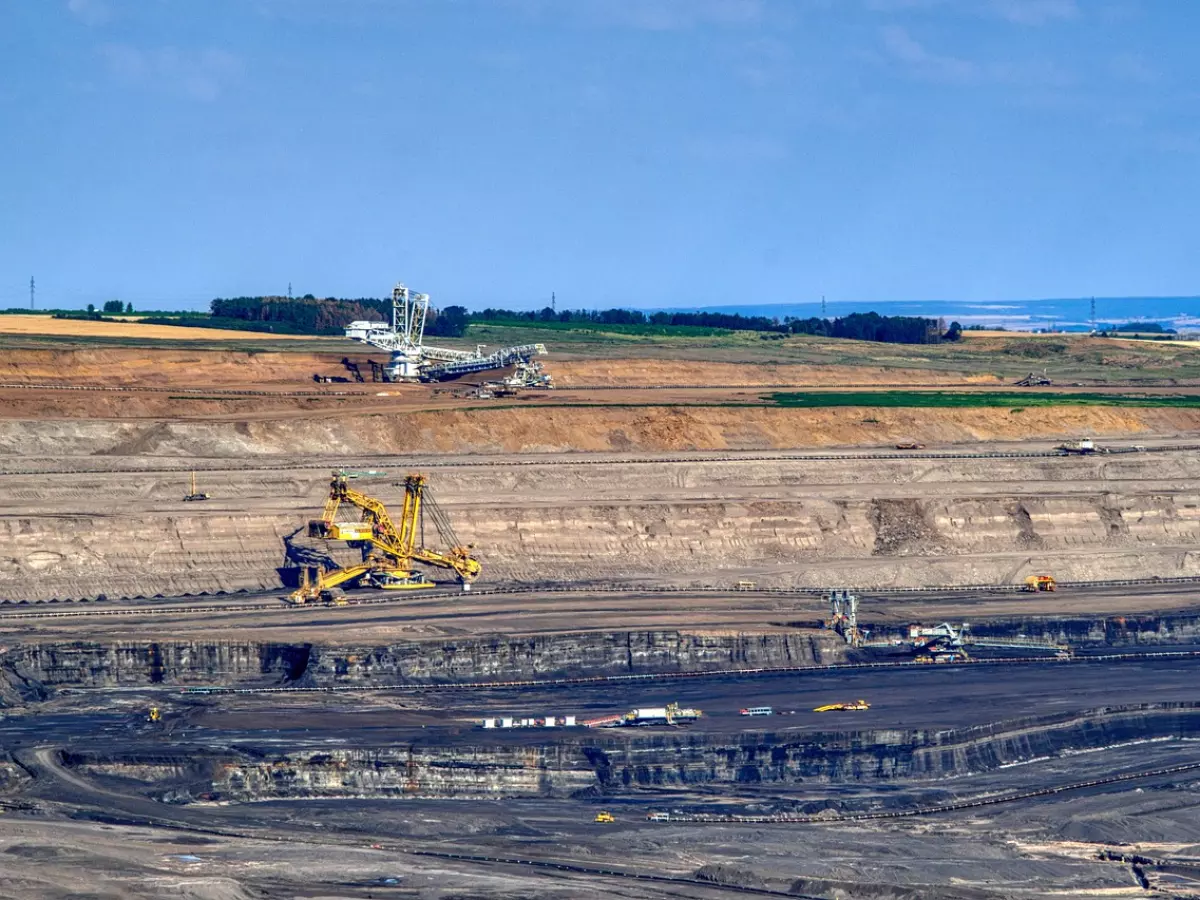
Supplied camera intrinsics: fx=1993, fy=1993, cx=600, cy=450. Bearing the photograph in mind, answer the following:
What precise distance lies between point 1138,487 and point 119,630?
5718 cm

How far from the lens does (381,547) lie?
300 feet

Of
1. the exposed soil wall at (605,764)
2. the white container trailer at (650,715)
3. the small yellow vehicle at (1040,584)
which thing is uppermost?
the small yellow vehicle at (1040,584)

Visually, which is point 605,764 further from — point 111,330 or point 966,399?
point 111,330

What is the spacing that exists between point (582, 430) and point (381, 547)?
25721 mm

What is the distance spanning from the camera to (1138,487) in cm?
11012

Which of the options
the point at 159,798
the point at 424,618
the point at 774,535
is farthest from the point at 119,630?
the point at 774,535

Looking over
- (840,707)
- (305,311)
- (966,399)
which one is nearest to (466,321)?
(305,311)

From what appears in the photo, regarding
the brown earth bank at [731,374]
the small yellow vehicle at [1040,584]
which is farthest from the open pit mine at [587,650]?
the brown earth bank at [731,374]

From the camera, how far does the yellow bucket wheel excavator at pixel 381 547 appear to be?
90438mm

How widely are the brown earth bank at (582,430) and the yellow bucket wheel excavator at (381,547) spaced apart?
16.3 meters

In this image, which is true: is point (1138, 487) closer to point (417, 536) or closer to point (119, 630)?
point (417, 536)

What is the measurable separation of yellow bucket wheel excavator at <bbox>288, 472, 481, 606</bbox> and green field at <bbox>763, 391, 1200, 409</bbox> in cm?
3695

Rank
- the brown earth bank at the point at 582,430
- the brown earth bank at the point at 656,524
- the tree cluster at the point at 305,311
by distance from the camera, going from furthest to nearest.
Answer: the tree cluster at the point at 305,311, the brown earth bank at the point at 582,430, the brown earth bank at the point at 656,524

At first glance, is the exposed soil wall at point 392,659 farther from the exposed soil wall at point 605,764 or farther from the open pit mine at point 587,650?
the exposed soil wall at point 605,764
